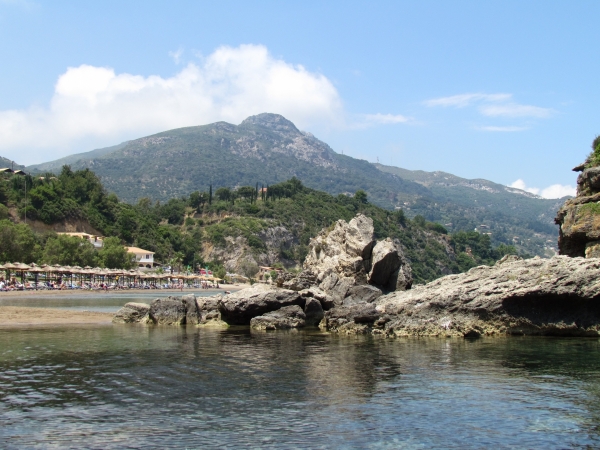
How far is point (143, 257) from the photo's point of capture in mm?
130500

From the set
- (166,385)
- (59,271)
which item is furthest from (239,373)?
(59,271)

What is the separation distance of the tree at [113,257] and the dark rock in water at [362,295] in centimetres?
7294

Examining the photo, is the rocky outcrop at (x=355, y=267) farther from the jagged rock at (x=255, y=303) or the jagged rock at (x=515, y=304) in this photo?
the jagged rock at (x=515, y=304)

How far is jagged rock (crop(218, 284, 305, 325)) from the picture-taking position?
115 feet

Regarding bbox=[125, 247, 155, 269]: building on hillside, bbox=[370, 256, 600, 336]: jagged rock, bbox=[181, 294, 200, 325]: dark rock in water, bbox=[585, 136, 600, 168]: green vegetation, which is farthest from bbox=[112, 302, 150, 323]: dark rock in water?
bbox=[125, 247, 155, 269]: building on hillside

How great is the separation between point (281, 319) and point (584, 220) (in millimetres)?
17526

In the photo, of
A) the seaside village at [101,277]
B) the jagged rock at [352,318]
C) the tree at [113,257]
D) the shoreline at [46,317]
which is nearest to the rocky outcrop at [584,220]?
the jagged rock at [352,318]

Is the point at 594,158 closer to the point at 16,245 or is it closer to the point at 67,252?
the point at 16,245

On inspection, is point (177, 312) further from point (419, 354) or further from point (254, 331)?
point (419, 354)

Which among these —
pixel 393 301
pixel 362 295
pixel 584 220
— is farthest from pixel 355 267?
pixel 584 220

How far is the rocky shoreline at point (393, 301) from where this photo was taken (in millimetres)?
27938

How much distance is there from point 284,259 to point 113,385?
6160 inches

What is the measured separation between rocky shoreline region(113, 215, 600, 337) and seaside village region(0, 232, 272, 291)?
4274cm

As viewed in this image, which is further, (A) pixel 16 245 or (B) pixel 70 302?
(A) pixel 16 245
